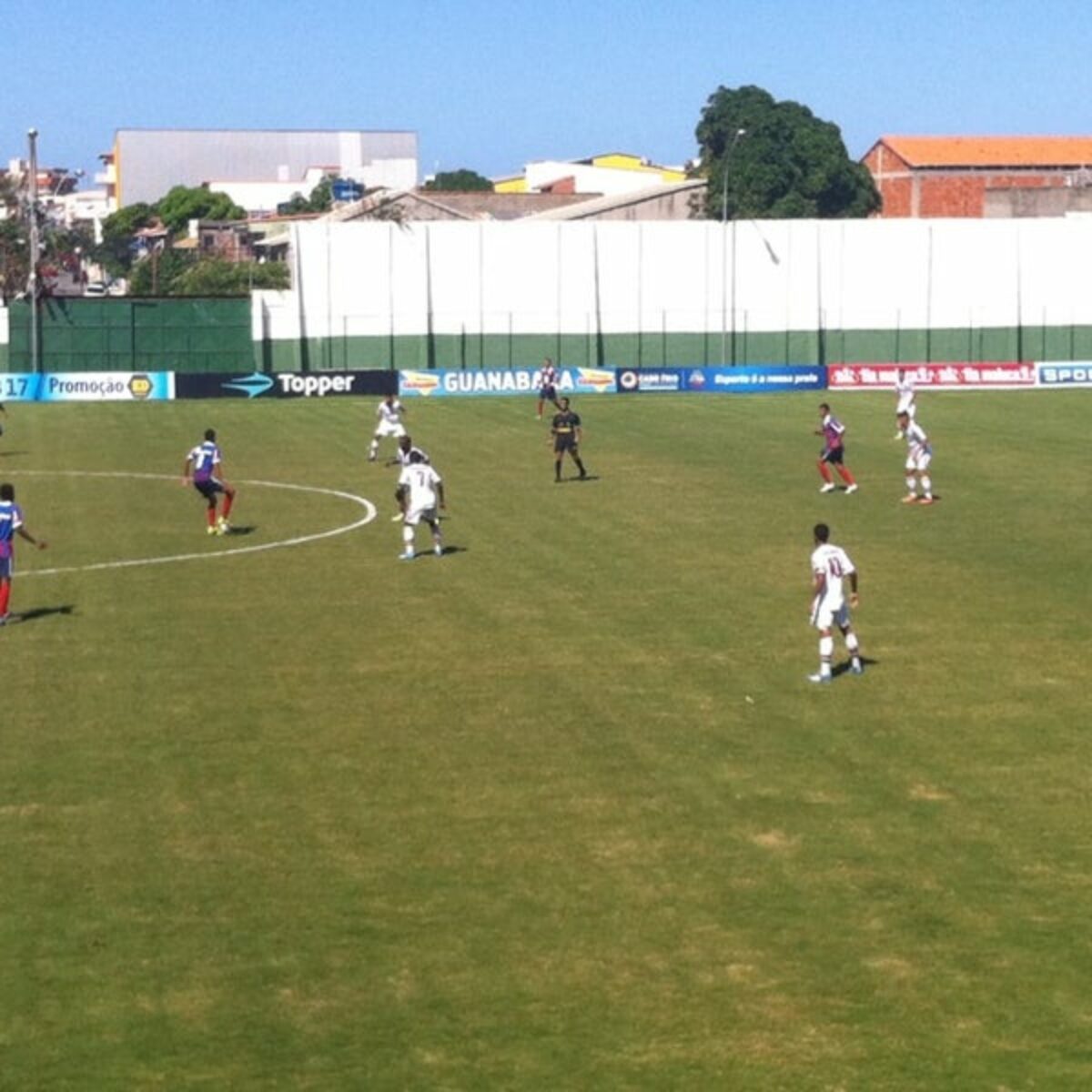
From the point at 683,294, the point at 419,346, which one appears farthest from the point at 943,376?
the point at 419,346

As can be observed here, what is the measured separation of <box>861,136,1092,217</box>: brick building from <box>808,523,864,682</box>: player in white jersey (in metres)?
148

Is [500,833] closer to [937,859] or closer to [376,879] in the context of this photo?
[376,879]

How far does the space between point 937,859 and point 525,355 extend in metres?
88.5

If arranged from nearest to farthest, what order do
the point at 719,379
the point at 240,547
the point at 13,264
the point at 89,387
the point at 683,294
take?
the point at 240,547 < the point at 89,387 < the point at 719,379 < the point at 683,294 < the point at 13,264

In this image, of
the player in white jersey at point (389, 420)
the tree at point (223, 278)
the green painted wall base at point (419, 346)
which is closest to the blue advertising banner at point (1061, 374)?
the green painted wall base at point (419, 346)

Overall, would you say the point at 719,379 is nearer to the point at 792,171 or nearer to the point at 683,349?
the point at 683,349

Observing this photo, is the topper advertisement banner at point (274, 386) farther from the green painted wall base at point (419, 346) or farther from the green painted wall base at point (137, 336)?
the green painted wall base at point (137, 336)

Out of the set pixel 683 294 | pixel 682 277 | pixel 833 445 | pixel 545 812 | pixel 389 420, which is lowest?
pixel 545 812

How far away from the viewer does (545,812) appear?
21391mm

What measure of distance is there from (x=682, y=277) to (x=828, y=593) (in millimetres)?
82282

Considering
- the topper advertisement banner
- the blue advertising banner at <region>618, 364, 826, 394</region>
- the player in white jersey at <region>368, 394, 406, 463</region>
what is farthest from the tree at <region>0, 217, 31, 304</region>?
the player in white jersey at <region>368, 394, 406, 463</region>

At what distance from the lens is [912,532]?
1633 inches

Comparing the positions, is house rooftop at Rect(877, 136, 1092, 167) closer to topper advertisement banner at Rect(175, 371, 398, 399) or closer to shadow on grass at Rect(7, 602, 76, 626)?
topper advertisement banner at Rect(175, 371, 398, 399)

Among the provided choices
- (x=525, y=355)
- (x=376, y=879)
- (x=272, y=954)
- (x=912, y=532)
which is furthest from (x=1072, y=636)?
(x=525, y=355)
